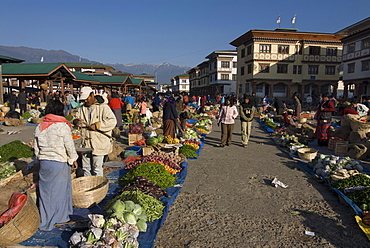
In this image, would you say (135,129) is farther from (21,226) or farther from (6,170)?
(21,226)

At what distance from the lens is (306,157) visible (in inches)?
323

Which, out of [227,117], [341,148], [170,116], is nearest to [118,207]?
[170,116]

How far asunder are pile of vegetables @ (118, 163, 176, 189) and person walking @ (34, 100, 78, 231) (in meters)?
1.80

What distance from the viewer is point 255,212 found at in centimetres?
470

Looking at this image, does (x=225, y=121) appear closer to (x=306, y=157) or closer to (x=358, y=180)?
(x=306, y=157)

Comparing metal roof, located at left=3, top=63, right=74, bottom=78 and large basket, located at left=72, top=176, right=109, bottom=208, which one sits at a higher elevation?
metal roof, located at left=3, top=63, right=74, bottom=78

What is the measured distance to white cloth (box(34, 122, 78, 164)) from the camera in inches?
144

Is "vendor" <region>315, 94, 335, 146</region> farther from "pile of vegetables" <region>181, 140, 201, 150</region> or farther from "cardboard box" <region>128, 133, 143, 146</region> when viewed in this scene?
"cardboard box" <region>128, 133, 143, 146</region>

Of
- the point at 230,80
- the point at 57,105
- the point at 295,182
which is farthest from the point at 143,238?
the point at 230,80

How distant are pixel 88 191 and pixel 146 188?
37.9 inches

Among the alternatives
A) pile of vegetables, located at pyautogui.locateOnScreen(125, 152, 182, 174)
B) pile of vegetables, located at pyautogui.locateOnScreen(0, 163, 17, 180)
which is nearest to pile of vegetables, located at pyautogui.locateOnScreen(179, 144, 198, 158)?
pile of vegetables, located at pyautogui.locateOnScreen(125, 152, 182, 174)

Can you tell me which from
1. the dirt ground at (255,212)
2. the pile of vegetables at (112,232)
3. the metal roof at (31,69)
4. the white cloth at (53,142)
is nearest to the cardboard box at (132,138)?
the dirt ground at (255,212)

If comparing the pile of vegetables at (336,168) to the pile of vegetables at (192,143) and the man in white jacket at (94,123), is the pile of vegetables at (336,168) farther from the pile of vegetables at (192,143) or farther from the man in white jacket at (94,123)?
the man in white jacket at (94,123)

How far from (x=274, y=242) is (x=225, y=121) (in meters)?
6.46
